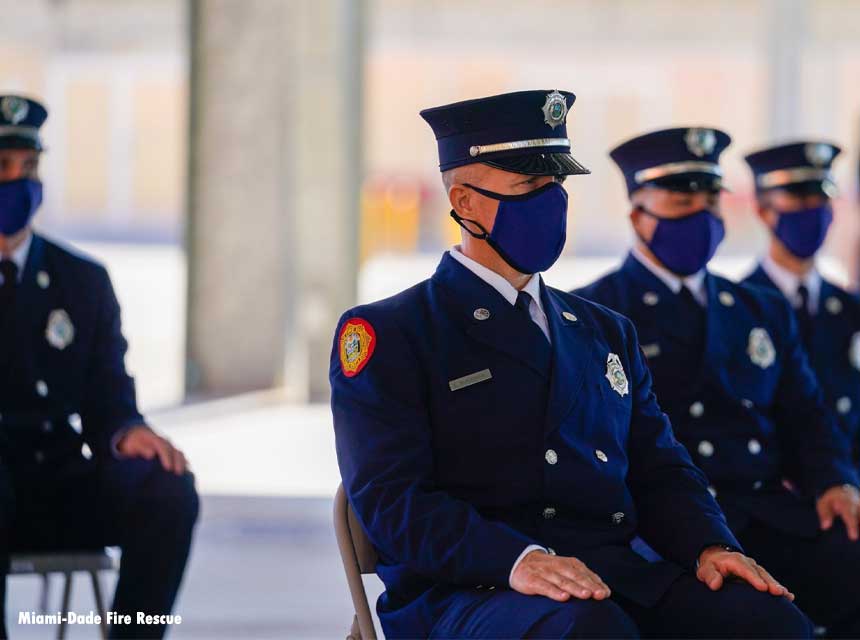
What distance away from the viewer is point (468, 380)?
8.11ft

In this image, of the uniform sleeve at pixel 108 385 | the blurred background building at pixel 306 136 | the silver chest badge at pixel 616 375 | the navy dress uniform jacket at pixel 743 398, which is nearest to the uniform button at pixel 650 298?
the navy dress uniform jacket at pixel 743 398

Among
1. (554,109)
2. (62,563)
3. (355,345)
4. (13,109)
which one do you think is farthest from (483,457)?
(13,109)

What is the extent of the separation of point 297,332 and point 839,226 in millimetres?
3656

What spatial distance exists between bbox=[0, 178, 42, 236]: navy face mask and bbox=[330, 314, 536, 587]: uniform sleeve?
1.32 m

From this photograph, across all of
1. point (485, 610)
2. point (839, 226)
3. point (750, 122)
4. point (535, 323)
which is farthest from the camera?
point (750, 122)

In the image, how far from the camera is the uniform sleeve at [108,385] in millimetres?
3379

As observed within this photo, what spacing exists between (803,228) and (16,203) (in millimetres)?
2118

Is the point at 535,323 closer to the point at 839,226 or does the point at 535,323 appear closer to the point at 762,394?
the point at 762,394

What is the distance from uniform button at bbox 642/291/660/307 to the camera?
11.3ft

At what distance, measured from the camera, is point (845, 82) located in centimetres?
1812

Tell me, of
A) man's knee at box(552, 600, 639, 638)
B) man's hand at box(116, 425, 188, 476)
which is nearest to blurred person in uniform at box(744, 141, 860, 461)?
man's hand at box(116, 425, 188, 476)

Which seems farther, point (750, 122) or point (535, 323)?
point (750, 122)

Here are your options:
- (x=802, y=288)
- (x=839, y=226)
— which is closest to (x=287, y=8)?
(x=839, y=226)

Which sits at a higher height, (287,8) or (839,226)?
(287,8)
